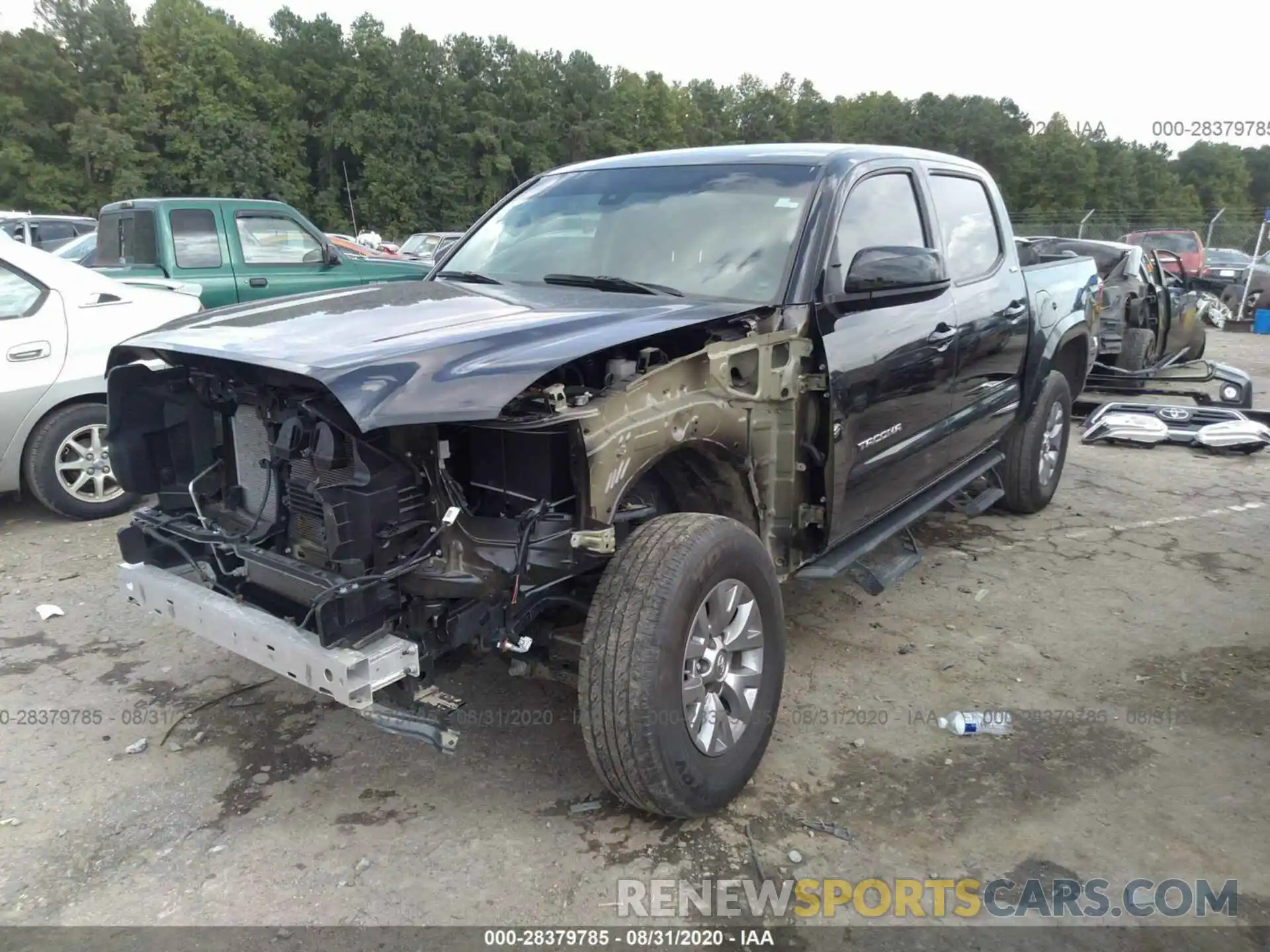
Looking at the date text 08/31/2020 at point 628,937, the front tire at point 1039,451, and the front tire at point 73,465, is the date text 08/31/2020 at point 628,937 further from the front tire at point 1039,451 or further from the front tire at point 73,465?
the front tire at point 73,465

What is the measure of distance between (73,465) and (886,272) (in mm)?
4838

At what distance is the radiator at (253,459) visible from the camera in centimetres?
298

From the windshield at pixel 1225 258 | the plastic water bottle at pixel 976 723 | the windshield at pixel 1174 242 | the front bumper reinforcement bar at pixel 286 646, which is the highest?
the windshield at pixel 1174 242

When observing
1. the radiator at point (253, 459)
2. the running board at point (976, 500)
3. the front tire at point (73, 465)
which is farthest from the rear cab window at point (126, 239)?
the running board at point (976, 500)

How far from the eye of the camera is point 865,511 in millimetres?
3852

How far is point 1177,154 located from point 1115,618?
2538 inches

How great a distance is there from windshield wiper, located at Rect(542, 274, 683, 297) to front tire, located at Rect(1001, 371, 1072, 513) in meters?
3.05

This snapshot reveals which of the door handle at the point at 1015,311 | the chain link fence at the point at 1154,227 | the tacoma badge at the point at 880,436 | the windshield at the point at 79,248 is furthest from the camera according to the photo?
the chain link fence at the point at 1154,227

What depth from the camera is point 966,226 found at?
475 cm

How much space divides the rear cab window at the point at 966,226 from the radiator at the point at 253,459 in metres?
3.05

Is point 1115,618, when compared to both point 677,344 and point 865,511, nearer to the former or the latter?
point 865,511

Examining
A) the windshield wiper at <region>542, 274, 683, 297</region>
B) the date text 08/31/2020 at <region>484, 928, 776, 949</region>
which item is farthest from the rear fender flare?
the date text 08/31/2020 at <region>484, 928, 776, 949</region>

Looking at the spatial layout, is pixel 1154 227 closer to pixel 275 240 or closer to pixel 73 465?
pixel 275 240

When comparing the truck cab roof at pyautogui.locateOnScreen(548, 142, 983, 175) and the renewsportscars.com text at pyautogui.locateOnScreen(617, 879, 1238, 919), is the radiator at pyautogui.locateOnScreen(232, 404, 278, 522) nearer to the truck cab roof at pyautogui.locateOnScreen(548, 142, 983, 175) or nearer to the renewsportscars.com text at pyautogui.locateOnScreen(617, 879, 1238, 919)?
the renewsportscars.com text at pyautogui.locateOnScreen(617, 879, 1238, 919)
